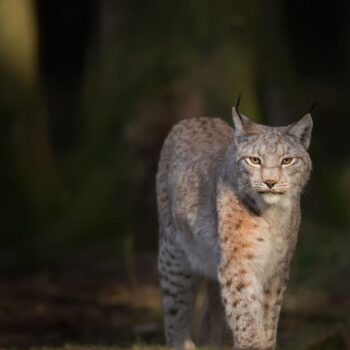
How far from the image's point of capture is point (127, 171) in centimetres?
1404

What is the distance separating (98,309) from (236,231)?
4644 mm

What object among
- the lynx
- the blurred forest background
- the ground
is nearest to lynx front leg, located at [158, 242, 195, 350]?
the lynx

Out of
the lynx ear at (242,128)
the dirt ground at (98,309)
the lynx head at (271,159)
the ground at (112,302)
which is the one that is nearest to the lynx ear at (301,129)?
the lynx head at (271,159)

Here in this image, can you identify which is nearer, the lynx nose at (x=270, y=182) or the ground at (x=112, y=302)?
the lynx nose at (x=270, y=182)

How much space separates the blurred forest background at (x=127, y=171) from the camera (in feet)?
41.7

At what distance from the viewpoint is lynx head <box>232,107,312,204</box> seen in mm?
8008

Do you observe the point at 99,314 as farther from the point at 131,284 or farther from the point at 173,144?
the point at 173,144

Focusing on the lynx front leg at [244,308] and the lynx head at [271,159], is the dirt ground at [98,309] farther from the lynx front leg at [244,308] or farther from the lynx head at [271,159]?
the lynx head at [271,159]

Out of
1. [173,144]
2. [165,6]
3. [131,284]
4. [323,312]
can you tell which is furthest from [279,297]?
[165,6]

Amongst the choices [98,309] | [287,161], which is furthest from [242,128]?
[98,309]

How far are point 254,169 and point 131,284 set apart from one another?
5.54 m

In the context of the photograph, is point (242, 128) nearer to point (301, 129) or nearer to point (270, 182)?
point (301, 129)

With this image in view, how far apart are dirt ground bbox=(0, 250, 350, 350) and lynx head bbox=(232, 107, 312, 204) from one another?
2.14 metres

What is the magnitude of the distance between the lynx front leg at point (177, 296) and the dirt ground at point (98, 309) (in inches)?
35.6
